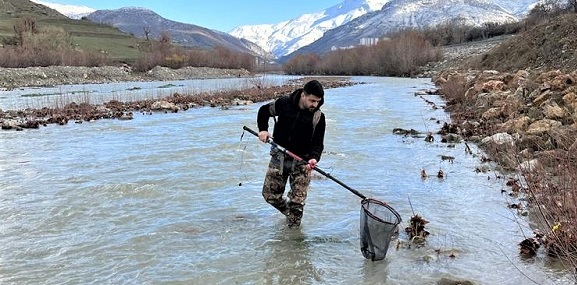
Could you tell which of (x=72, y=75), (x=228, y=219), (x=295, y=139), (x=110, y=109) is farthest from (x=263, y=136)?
(x=72, y=75)

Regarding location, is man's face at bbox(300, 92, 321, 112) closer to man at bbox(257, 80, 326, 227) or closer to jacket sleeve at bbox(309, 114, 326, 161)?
man at bbox(257, 80, 326, 227)

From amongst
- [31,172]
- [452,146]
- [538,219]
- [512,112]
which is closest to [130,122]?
[31,172]

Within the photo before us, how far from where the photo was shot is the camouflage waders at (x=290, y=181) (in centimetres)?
782

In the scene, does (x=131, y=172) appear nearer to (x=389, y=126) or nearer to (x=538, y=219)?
(x=538, y=219)

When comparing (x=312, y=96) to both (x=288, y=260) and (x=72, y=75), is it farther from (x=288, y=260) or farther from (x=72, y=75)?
(x=72, y=75)

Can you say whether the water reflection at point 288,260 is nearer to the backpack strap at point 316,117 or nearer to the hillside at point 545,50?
the backpack strap at point 316,117

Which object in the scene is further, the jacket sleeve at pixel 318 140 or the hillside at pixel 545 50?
the hillside at pixel 545 50

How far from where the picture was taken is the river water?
6602 mm

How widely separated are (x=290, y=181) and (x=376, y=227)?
1.82m

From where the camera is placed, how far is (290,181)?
7965 millimetres

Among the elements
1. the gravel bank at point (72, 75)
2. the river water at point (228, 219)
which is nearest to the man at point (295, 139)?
the river water at point (228, 219)

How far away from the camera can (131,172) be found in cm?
1287

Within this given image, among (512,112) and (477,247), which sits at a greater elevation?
(512,112)

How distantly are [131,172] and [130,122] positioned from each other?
1270cm
